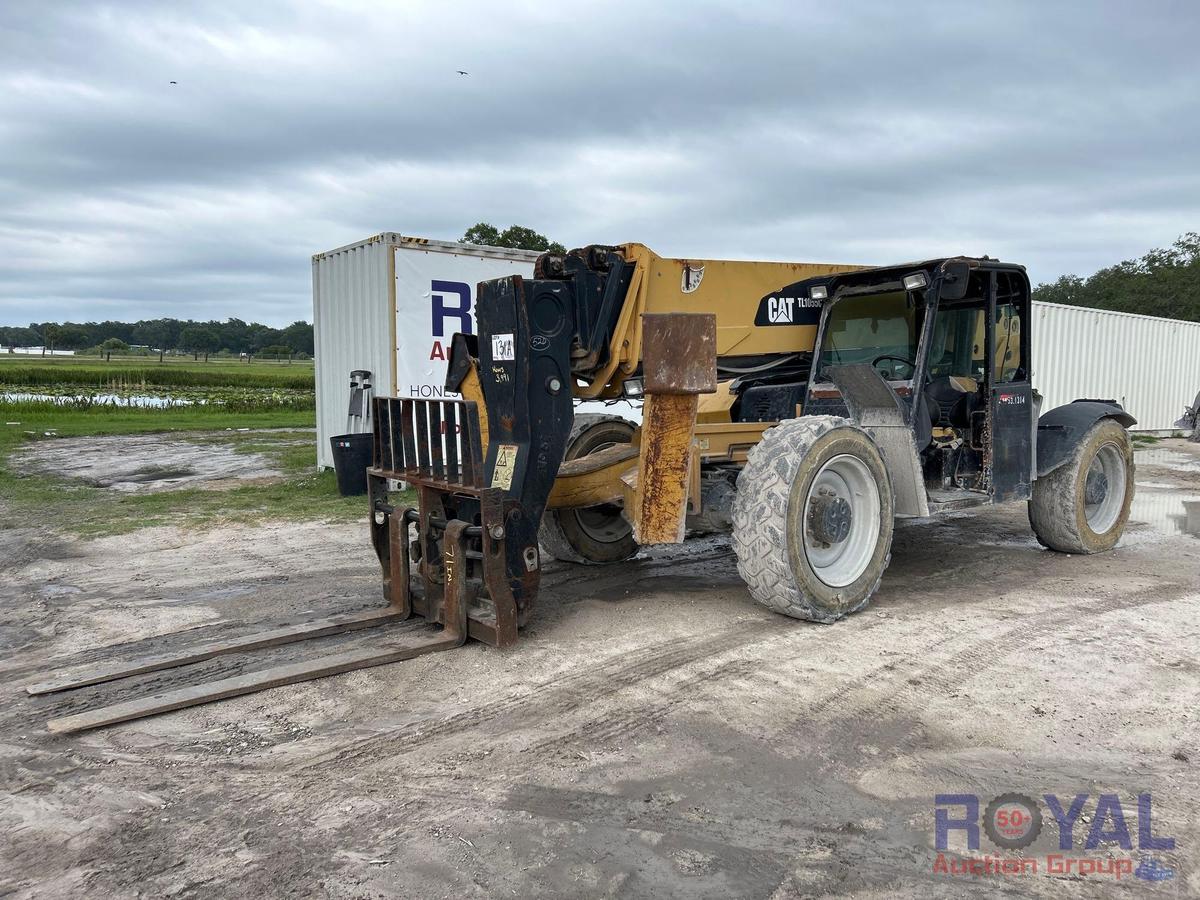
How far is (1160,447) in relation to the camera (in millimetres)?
20500

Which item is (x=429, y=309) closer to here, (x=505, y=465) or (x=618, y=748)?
(x=505, y=465)

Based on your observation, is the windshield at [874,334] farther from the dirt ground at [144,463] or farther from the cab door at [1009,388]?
the dirt ground at [144,463]

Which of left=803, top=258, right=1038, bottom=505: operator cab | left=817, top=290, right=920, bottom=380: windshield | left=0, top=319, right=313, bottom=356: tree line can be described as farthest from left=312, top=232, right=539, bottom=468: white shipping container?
left=0, top=319, right=313, bottom=356: tree line

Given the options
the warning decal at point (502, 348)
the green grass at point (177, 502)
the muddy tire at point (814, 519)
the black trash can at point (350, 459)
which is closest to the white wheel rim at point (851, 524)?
the muddy tire at point (814, 519)

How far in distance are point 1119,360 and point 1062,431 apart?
723 inches

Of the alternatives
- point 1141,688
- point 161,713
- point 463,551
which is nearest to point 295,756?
point 161,713

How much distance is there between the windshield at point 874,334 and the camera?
6.96 m

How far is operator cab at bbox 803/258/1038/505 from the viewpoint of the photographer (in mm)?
6867

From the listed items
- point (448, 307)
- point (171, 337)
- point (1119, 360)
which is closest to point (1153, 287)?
point (1119, 360)

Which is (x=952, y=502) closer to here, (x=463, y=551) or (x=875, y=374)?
(x=875, y=374)

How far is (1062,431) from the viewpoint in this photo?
297 inches

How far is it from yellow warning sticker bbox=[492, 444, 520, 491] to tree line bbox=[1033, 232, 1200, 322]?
4320cm

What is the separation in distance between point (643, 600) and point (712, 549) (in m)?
2.03

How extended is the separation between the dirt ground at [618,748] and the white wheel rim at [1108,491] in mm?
1352
